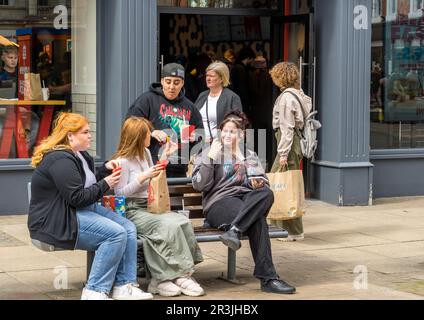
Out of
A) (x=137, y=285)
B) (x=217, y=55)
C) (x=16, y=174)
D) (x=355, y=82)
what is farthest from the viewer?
(x=217, y=55)

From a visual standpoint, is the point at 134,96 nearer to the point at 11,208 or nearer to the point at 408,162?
the point at 11,208

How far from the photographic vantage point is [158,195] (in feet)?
24.7

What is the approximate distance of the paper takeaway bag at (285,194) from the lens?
9.63m

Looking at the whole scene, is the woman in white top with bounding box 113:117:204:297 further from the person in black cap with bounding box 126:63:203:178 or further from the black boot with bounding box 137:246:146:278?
the person in black cap with bounding box 126:63:203:178

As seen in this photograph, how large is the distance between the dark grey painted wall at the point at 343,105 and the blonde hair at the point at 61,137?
5766 millimetres

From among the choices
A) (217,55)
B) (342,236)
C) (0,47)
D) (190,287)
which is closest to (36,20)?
(0,47)

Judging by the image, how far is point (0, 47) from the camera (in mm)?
11156

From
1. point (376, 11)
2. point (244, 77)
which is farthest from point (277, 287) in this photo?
point (244, 77)

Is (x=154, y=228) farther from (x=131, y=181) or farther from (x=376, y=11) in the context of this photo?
(x=376, y=11)

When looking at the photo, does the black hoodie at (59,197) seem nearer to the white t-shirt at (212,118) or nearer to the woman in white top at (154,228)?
the woman in white top at (154,228)

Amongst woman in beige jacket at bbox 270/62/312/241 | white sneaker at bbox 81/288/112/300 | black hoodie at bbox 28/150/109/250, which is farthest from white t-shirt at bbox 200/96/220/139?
white sneaker at bbox 81/288/112/300

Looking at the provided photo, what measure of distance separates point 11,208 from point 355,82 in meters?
4.70

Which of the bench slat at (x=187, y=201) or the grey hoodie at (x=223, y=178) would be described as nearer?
the grey hoodie at (x=223, y=178)

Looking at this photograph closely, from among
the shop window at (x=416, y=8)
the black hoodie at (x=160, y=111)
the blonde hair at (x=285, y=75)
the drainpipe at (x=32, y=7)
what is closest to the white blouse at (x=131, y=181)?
the black hoodie at (x=160, y=111)
